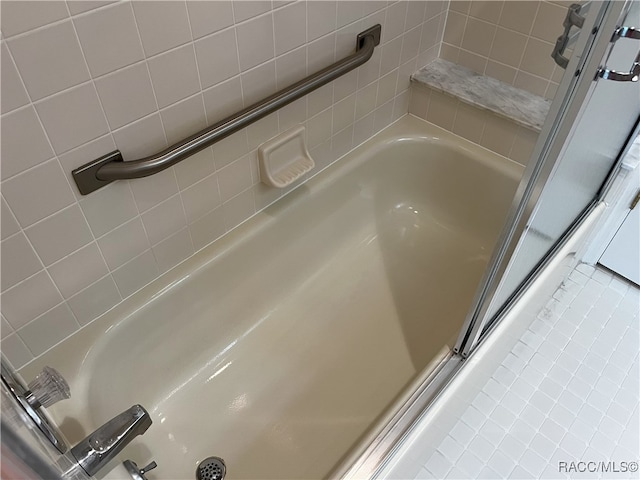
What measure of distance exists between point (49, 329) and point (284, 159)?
27.9 inches

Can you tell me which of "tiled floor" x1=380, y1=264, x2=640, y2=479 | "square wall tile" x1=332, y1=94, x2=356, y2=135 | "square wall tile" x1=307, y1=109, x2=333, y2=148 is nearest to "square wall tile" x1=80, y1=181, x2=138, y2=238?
"square wall tile" x1=307, y1=109, x2=333, y2=148

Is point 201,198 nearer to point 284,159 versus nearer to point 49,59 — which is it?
point 284,159

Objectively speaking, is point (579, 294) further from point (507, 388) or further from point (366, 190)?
point (366, 190)

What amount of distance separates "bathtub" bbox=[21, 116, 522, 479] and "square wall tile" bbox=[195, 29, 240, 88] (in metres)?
0.46

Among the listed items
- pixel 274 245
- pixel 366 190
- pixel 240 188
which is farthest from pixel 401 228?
pixel 240 188

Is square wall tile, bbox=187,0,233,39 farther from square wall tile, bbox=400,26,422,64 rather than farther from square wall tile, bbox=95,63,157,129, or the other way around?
square wall tile, bbox=400,26,422,64

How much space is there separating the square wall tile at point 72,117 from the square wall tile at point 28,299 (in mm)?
279

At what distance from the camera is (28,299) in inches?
38.4

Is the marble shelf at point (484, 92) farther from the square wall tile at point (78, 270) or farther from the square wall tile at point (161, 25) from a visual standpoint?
the square wall tile at point (78, 270)

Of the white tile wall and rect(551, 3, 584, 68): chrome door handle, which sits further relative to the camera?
the white tile wall

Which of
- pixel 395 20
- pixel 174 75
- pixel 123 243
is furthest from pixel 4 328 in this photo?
pixel 395 20

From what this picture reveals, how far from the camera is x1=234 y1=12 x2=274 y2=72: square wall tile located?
1056mm

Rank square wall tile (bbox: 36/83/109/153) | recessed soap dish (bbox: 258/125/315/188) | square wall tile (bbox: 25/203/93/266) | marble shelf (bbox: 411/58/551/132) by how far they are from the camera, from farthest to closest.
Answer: marble shelf (bbox: 411/58/551/132) < recessed soap dish (bbox: 258/125/315/188) < square wall tile (bbox: 25/203/93/266) < square wall tile (bbox: 36/83/109/153)

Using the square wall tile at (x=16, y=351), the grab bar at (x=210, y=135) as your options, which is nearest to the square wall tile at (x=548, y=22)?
the grab bar at (x=210, y=135)
